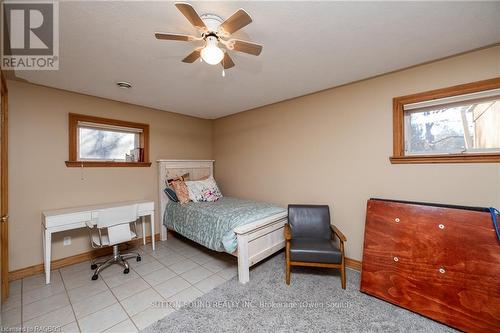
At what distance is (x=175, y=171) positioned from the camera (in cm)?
384

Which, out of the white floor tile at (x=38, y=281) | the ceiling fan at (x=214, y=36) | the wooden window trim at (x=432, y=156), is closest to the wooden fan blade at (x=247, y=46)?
the ceiling fan at (x=214, y=36)

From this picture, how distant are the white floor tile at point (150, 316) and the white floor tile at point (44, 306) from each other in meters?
0.83

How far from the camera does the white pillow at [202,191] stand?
354cm

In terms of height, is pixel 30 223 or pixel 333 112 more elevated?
pixel 333 112

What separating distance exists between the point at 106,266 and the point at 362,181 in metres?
3.50

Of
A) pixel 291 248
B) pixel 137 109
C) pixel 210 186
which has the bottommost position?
pixel 291 248

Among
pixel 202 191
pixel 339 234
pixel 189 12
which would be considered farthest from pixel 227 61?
pixel 202 191

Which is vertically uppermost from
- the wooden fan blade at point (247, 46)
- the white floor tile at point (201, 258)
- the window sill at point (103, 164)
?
the wooden fan blade at point (247, 46)

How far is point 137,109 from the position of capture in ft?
11.3

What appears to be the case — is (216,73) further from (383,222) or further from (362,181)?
(383,222)

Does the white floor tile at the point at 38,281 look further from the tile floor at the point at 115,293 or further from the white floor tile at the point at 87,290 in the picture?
the white floor tile at the point at 87,290

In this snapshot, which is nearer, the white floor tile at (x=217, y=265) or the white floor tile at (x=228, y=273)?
the white floor tile at (x=228, y=273)

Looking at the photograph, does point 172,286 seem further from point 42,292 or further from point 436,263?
point 436,263

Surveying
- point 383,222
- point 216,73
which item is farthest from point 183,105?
point 383,222
